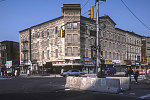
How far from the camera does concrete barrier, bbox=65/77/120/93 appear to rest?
39.2ft

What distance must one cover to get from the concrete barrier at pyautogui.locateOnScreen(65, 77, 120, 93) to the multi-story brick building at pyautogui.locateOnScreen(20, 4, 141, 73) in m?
21.5

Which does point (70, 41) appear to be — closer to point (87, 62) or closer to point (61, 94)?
point (87, 62)

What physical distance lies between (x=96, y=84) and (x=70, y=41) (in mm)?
30524

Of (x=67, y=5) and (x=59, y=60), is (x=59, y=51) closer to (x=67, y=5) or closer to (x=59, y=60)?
(x=59, y=60)

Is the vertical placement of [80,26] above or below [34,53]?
above

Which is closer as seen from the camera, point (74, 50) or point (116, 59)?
point (74, 50)

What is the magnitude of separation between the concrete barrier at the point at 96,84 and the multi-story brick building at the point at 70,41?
2149 cm

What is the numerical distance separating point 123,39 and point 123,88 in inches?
1854

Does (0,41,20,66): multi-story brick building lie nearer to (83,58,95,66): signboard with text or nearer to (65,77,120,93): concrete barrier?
(83,58,95,66): signboard with text

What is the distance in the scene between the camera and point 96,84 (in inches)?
509

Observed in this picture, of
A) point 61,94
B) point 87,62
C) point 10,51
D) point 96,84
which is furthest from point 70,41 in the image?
point 10,51

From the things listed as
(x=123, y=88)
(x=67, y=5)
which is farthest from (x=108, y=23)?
(x=123, y=88)

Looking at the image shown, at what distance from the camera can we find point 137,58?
219ft

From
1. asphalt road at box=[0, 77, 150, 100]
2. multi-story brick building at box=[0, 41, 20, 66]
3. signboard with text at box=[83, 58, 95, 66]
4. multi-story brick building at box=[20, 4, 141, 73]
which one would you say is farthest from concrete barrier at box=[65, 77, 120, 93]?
multi-story brick building at box=[0, 41, 20, 66]
